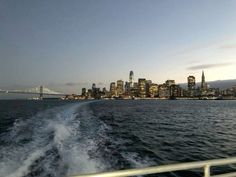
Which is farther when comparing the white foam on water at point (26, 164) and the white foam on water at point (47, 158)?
the white foam on water at point (47, 158)

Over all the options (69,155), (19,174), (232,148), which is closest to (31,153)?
(69,155)

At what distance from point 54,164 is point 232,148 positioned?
18.8 meters

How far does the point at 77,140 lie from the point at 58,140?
6.33ft

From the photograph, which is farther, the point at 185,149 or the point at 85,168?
the point at 185,149

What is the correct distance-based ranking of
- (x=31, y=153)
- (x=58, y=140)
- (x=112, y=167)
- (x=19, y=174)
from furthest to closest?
(x=58, y=140)
(x=31, y=153)
(x=112, y=167)
(x=19, y=174)

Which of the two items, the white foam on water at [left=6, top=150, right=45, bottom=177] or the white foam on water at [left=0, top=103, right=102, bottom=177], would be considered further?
the white foam on water at [left=0, top=103, right=102, bottom=177]

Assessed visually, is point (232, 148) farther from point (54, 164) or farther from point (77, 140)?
point (54, 164)

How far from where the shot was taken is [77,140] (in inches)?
1049

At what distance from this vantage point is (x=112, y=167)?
17.2 m

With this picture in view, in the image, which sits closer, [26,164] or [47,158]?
[26,164]

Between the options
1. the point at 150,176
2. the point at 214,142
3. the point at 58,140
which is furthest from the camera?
the point at 214,142

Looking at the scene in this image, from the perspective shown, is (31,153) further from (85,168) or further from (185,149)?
(185,149)

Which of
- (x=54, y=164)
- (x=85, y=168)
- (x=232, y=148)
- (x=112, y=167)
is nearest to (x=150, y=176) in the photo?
(x=112, y=167)

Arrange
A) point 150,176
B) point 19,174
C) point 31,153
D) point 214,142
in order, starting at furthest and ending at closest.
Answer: point 214,142 → point 31,153 → point 150,176 → point 19,174
